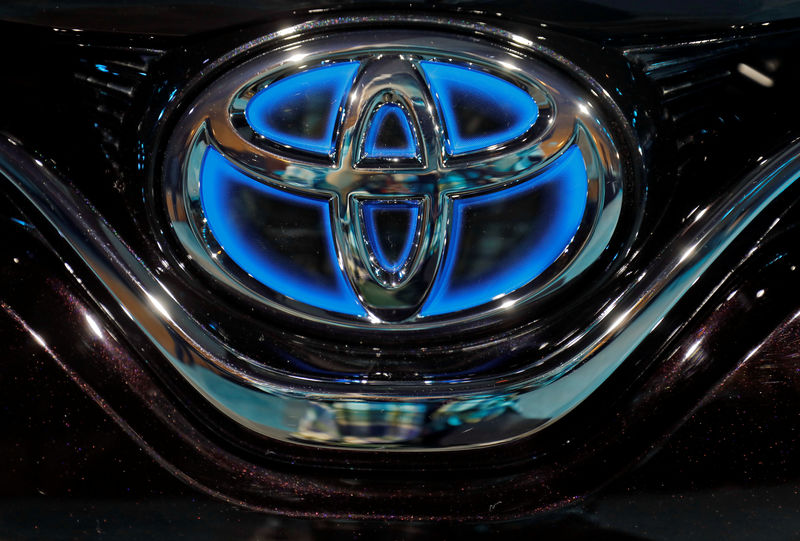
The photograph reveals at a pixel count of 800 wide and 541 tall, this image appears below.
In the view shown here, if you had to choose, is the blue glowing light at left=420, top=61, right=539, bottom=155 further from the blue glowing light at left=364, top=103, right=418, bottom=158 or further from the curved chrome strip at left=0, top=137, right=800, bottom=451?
the curved chrome strip at left=0, top=137, right=800, bottom=451

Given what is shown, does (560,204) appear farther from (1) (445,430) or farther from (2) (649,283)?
(1) (445,430)

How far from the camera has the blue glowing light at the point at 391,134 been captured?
62cm

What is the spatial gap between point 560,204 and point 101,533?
518 millimetres

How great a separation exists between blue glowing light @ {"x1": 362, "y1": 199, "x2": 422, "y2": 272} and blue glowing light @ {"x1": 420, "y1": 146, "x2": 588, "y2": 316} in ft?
0.12

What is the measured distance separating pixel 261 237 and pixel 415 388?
0.20 m

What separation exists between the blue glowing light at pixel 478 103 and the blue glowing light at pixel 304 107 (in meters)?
0.08

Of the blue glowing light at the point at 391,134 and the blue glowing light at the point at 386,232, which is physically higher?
the blue glowing light at the point at 391,134

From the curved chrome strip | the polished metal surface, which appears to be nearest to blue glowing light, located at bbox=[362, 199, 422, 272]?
the polished metal surface

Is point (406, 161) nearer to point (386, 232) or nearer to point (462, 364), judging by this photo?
point (386, 232)

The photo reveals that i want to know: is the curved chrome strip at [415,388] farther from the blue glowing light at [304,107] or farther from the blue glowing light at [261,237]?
the blue glowing light at [304,107]

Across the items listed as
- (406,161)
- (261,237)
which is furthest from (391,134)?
(261,237)

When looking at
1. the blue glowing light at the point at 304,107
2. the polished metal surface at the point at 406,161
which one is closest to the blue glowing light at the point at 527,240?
the polished metal surface at the point at 406,161

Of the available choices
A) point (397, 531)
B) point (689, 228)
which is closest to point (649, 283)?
point (689, 228)

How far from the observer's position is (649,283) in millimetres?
658
